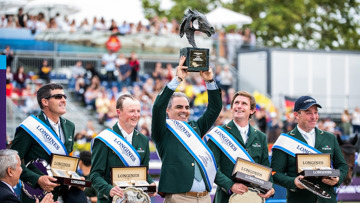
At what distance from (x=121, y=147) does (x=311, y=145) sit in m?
2.36

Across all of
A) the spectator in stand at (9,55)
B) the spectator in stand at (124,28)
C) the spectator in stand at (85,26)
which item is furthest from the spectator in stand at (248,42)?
the spectator in stand at (9,55)

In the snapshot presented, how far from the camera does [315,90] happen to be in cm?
2689

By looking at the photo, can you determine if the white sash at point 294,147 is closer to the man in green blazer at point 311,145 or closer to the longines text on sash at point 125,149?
the man in green blazer at point 311,145

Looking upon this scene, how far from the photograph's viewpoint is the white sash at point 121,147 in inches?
246

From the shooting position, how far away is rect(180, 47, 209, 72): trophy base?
243 inches

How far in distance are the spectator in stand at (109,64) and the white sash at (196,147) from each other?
15.2m

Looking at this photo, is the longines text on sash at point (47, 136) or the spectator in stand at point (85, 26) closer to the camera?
the longines text on sash at point (47, 136)

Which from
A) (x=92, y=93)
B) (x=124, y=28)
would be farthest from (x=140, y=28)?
(x=92, y=93)

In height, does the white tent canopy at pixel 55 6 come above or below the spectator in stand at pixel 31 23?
above

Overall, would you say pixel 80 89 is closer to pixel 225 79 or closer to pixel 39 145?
pixel 225 79

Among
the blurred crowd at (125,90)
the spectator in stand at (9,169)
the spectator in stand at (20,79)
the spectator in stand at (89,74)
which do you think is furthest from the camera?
the spectator in stand at (89,74)

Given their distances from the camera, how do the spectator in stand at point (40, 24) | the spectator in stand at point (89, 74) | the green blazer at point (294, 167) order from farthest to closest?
the spectator in stand at point (40, 24) < the spectator in stand at point (89, 74) < the green blazer at point (294, 167)

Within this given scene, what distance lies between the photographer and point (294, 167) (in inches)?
280

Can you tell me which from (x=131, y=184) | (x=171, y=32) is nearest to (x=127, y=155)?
(x=131, y=184)
